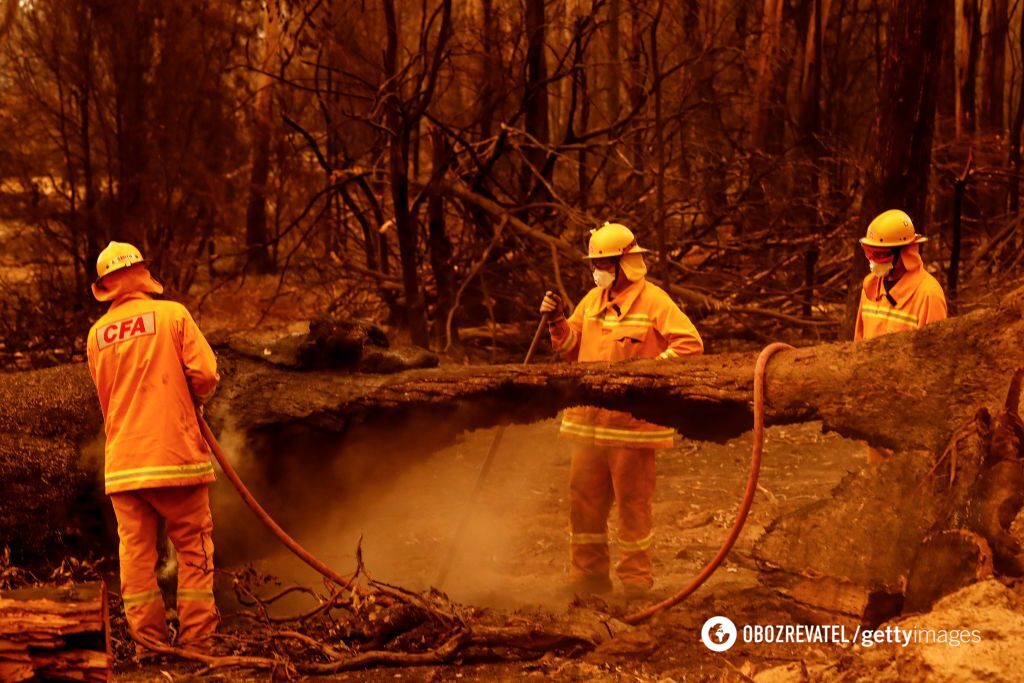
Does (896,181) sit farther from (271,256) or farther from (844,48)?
(844,48)

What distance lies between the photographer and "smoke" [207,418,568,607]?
19.2 feet

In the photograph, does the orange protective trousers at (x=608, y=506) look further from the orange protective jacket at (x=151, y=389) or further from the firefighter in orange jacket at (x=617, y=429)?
the orange protective jacket at (x=151, y=389)

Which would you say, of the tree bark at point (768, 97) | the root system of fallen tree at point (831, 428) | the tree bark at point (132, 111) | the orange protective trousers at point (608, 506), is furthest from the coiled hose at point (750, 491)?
the tree bark at point (768, 97)

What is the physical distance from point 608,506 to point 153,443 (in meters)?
2.43

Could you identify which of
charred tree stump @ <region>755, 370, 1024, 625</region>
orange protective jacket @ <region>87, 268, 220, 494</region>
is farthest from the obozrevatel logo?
orange protective jacket @ <region>87, 268, 220, 494</region>

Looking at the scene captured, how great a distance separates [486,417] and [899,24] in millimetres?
4420

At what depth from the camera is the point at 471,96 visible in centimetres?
1177

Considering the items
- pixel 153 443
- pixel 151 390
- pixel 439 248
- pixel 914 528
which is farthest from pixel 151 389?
pixel 439 248

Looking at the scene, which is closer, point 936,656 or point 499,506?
point 936,656

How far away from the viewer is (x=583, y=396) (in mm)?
5117

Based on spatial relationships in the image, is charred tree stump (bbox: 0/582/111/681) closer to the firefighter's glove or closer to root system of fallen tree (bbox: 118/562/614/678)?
root system of fallen tree (bbox: 118/562/614/678)

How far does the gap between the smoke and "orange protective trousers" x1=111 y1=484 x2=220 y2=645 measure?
958 millimetres

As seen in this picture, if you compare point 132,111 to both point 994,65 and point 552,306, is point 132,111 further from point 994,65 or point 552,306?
point 994,65

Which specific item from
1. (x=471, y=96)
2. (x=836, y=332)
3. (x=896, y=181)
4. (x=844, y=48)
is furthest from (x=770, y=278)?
(x=844, y=48)
